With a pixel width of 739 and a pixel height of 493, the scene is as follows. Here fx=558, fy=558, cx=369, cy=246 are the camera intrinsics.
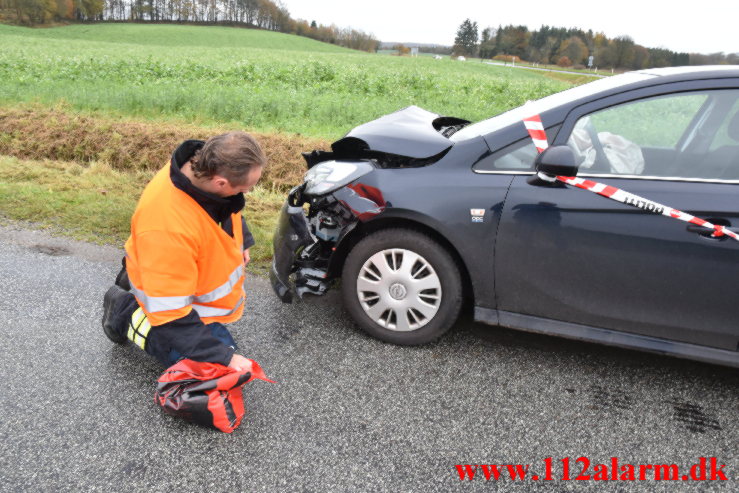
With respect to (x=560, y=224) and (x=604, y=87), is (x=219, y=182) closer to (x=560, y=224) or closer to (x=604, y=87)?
(x=560, y=224)

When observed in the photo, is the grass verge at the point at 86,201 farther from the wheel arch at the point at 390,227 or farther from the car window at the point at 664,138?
the car window at the point at 664,138

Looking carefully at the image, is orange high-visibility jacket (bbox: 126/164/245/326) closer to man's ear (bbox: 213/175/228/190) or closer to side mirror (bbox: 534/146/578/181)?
man's ear (bbox: 213/175/228/190)

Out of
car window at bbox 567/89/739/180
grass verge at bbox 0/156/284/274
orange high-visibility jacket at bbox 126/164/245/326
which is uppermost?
car window at bbox 567/89/739/180

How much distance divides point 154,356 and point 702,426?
2.76 m

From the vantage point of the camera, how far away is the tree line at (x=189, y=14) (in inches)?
2625

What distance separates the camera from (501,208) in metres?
2.97

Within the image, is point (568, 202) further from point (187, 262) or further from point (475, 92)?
point (475, 92)

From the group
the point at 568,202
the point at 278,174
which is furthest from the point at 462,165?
the point at 278,174

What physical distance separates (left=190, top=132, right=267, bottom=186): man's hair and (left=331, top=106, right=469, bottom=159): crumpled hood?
1.10 meters

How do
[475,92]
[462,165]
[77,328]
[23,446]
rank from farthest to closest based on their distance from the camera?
[475,92] → [77,328] → [462,165] → [23,446]

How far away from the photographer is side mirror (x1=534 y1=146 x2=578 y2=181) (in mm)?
2787

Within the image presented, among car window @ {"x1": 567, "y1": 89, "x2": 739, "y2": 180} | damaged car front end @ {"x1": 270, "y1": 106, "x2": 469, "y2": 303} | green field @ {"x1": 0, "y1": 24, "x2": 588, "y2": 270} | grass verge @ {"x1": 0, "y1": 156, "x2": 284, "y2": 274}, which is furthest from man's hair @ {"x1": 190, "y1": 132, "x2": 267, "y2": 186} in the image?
green field @ {"x1": 0, "y1": 24, "x2": 588, "y2": 270}

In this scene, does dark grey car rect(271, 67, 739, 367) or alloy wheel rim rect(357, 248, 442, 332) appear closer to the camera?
dark grey car rect(271, 67, 739, 367)

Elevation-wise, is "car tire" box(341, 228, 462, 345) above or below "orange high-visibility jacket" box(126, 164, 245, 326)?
below
